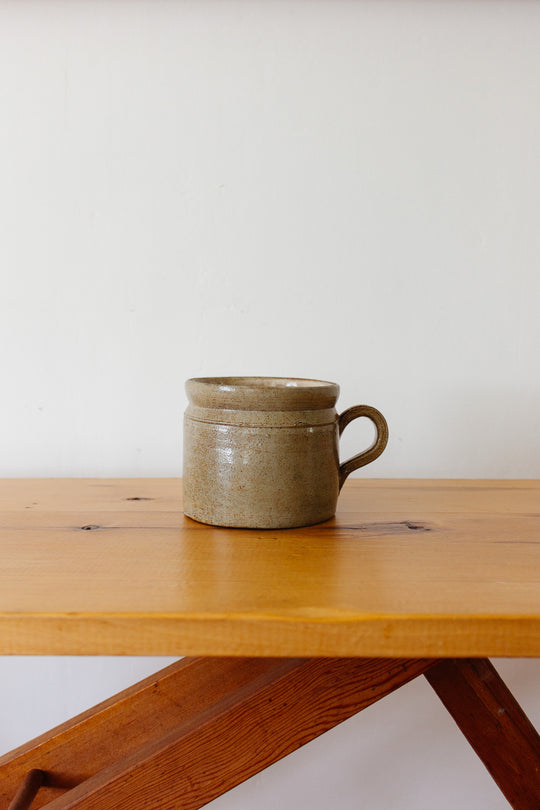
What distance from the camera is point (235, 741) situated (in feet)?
1.68

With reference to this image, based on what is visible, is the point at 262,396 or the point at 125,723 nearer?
the point at 262,396

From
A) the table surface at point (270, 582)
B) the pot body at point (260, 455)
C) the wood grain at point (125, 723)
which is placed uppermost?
the pot body at point (260, 455)

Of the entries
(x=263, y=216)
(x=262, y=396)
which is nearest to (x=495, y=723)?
(x=262, y=396)

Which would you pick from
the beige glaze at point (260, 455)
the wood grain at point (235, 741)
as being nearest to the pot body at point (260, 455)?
the beige glaze at point (260, 455)

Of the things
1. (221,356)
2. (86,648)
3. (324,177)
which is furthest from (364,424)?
(86,648)

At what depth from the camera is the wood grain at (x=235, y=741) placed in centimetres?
51

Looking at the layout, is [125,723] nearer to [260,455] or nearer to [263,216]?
[260,455]

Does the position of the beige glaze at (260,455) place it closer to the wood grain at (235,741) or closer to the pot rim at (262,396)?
the pot rim at (262,396)

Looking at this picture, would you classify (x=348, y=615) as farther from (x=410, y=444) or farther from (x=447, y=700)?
(x=410, y=444)

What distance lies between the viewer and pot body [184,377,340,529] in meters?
0.54

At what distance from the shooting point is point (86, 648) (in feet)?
1.30

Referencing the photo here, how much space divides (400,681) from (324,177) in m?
0.58

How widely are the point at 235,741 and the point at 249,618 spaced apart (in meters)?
0.17

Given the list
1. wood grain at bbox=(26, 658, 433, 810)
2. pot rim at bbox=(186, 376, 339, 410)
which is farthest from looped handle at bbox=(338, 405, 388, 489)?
wood grain at bbox=(26, 658, 433, 810)
